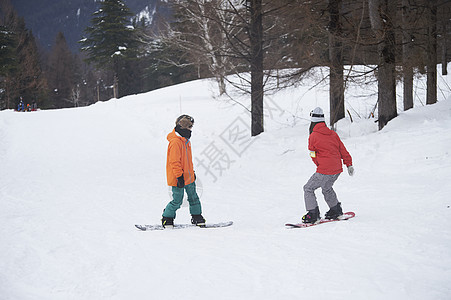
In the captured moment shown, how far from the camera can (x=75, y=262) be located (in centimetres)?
459

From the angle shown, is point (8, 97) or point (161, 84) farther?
point (161, 84)

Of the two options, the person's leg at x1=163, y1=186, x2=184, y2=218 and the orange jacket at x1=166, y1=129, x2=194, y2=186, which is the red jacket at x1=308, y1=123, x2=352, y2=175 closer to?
the orange jacket at x1=166, y1=129, x2=194, y2=186

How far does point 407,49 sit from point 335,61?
2832mm

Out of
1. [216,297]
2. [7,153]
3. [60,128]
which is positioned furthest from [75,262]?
[60,128]

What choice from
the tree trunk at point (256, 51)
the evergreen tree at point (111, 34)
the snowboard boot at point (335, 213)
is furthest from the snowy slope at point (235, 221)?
the evergreen tree at point (111, 34)

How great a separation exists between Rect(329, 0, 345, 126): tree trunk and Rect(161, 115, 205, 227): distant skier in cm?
589

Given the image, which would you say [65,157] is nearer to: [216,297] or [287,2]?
[287,2]

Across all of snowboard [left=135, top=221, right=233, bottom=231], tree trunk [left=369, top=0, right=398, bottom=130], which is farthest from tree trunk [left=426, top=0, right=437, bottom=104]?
snowboard [left=135, top=221, right=233, bottom=231]

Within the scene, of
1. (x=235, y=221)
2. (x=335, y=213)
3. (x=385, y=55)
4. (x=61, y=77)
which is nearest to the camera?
(x=335, y=213)

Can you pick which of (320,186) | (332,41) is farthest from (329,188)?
(332,41)

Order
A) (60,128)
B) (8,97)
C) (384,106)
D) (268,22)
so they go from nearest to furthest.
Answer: (384,106), (268,22), (60,128), (8,97)

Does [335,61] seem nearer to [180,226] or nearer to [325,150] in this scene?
[325,150]

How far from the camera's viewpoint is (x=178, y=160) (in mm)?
5758

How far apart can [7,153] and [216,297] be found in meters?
12.8
